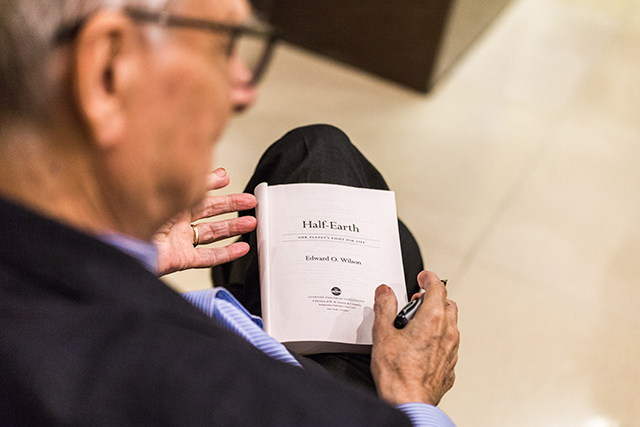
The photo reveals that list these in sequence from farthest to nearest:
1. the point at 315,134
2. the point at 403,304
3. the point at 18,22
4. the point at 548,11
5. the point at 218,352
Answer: the point at 548,11
the point at 315,134
the point at 403,304
the point at 218,352
the point at 18,22

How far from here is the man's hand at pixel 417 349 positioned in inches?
32.6

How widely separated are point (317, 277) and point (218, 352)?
1.25 feet

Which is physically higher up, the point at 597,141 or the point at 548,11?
the point at 548,11

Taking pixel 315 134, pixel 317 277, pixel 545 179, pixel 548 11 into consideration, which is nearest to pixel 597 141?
pixel 545 179

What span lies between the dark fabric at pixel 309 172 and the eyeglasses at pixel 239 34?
0.48 m

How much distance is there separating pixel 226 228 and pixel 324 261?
18cm

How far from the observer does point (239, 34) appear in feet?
1.90

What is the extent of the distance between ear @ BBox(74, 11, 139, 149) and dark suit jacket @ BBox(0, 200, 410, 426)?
0.31ft

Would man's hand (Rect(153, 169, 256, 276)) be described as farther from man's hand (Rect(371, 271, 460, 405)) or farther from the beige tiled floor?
the beige tiled floor

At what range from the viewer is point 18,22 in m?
0.48

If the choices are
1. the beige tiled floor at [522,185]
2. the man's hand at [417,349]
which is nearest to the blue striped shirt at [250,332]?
the man's hand at [417,349]

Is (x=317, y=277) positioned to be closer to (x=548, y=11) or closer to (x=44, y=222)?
(x=44, y=222)

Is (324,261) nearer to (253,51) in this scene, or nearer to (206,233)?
(206,233)

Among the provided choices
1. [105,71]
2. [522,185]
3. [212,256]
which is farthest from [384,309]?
[522,185]
